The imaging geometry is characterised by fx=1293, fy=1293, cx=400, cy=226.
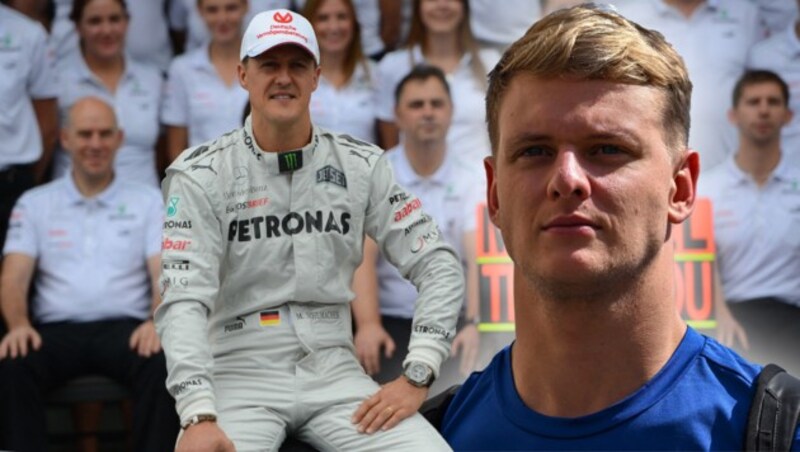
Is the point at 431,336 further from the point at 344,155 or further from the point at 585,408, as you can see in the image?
the point at 585,408

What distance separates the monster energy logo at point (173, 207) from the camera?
2.75 m

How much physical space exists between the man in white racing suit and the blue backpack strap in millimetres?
1155

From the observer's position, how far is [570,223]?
4.84 ft

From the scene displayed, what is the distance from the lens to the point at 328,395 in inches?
108

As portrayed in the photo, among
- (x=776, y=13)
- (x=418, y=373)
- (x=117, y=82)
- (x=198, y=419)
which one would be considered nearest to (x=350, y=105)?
(x=117, y=82)

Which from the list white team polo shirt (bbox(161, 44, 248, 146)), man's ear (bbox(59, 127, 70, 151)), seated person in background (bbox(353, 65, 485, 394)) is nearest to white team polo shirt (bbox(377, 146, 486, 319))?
seated person in background (bbox(353, 65, 485, 394))

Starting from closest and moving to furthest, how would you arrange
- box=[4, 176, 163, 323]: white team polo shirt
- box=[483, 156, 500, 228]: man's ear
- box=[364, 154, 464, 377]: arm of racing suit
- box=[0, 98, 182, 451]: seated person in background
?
box=[483, 156, 500, 228]: man's ear → box=[364, 154, 464, 377]: arm of racing suit → box=[0, 98, 182, 451]: seated person in background → box=[4, 176, 163, 323]: white team polo shirt

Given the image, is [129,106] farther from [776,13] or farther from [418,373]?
[418,373]

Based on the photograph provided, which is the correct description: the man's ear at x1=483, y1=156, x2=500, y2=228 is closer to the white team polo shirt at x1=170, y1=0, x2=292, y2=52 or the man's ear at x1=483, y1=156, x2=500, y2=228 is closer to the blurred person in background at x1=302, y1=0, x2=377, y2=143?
the blurred person in background at x1=302, y1=0, x2=377, y2=143

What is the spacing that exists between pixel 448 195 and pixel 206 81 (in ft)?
3.79

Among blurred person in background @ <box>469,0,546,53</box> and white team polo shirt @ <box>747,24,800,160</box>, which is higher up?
blurred person in background @ <box>469,0,546,53</box>

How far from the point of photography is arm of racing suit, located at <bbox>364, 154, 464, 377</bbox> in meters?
2.81

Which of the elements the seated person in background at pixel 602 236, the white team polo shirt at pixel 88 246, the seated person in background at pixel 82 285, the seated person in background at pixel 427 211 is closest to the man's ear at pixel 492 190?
the seated person in background at pixel 602 236

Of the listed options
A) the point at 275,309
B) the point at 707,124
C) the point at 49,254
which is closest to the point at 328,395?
the point at 275,309
